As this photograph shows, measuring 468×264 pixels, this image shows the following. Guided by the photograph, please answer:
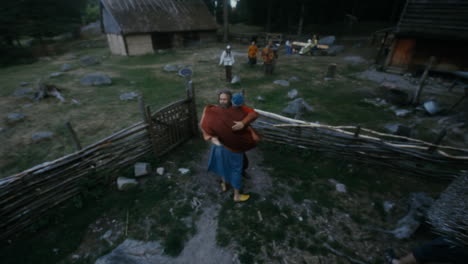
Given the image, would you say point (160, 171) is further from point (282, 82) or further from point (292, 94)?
point (282, 82)

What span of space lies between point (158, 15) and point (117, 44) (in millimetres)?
4120

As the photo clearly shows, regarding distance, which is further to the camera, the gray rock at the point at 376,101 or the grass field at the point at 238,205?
the gray rock at the point at 376,101

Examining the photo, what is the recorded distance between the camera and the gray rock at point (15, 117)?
22.7ft

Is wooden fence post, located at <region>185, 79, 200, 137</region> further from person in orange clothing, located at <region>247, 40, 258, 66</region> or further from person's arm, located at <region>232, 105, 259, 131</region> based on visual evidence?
person in orange clothing, located at <region>247, 40, 258, 66</region>

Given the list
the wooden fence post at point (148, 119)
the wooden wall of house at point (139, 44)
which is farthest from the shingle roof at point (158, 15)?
the wooden fence post at point (148, 119)

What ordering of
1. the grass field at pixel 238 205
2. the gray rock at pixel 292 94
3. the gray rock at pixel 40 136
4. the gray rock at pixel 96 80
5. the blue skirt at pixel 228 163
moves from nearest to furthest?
the grass field at pixel 238 205 < the blue skirt at pixel 228 163 < the gray rock at pixel 40 136 < the gray rock at pixel 292 94 < the gray rock at pixel 96 80

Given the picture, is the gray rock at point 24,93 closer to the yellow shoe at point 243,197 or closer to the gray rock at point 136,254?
the gray rock at point 136,254

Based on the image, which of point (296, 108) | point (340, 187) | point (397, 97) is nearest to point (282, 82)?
point (296, 108)

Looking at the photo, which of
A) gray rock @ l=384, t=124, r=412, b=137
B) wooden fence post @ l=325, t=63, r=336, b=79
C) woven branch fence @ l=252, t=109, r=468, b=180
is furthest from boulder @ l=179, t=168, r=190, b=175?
wooden fence post @ l=325, t=63, r=336, b=79

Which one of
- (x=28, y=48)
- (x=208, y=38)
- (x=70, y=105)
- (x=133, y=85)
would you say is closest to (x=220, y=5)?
(x=208, y=38)

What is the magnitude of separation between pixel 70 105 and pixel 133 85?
2820mm

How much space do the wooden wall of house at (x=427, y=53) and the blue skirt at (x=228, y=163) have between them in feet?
39.2

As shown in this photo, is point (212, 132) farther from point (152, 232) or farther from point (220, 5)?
point (220, 5)

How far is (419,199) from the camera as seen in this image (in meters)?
3.37
